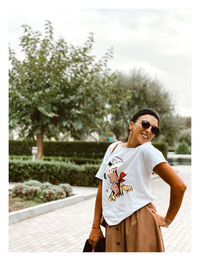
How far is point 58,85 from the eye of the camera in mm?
12992

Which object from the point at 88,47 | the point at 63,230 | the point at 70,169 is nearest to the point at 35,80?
the point at 88,47

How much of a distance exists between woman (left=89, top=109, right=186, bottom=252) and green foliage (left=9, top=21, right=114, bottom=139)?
10.4m

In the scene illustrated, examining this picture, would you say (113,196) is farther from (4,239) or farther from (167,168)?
(4,239)

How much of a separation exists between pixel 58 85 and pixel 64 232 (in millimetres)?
8191

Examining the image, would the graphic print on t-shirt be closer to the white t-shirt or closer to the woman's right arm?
the white t-shirt

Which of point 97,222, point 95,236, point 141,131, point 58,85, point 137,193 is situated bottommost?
point 95,236

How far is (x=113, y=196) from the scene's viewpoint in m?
2.24

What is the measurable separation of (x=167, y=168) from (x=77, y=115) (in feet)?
36.8

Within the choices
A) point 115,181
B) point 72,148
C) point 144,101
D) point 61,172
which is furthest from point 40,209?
point 144,101

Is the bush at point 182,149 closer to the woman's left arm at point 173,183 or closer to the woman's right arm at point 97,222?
the woman's right arm at point 97,222

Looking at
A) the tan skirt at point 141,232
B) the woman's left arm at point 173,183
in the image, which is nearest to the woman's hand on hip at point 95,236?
the tan skirt at point 141,232

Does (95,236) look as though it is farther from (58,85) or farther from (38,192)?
(58,85)

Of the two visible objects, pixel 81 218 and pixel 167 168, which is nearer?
pixel 167 168

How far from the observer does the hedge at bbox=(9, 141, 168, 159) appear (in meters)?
19.3
